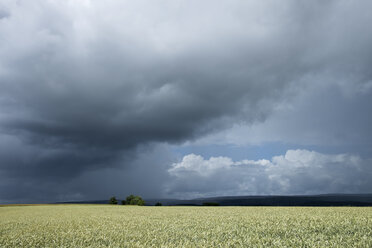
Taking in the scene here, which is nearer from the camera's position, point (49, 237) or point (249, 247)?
point (249, 247)

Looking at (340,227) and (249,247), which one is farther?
(340,227)

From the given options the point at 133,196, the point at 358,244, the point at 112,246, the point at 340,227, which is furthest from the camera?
the point at 133,196

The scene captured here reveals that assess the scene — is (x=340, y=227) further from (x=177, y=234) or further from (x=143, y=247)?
(x=143, y=247)

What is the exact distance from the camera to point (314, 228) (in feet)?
48.3

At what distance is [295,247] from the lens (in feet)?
32.8

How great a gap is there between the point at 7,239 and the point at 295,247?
14266 mm

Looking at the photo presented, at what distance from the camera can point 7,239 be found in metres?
14.3

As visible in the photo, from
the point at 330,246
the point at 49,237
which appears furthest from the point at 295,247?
the point at 49,237

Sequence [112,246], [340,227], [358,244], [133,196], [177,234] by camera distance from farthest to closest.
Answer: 1. [133,196]
2. [340,227]
3. [177,234]
4. [112,246]
5. [358,244]

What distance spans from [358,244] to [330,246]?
101cm

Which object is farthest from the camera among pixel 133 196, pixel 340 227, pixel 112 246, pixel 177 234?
pixel 133 196

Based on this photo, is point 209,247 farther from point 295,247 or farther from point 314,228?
point 314,228

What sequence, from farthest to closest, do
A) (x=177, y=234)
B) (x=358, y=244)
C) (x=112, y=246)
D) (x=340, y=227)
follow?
1. (x=340, y=227)
2. (x=177, y=234)
3. (x=112, y=246)
4. (x=358, y=244)

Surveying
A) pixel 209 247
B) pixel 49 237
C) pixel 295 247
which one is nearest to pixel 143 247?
pixel 209 247
